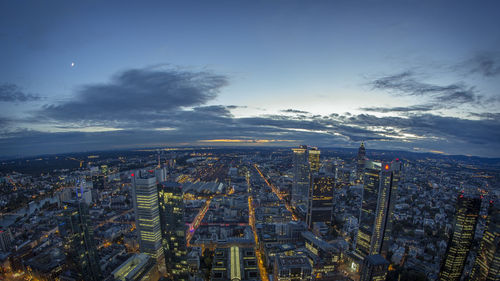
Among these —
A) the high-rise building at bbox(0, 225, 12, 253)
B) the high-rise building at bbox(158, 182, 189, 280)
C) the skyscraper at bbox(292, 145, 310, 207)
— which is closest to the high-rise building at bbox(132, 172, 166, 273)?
the high-rise building at bbox(158, 182, 189, 280)

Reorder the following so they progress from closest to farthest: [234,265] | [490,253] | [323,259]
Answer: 1. [490,253]
2. [234,265]
3. [323,259]

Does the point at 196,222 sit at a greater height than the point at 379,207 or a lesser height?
lesser

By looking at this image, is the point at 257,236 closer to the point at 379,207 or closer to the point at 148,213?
the point at 148,213

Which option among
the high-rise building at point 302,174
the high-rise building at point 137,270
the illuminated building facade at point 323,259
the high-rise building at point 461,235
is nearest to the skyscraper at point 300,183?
the high-rise building at point 302,174

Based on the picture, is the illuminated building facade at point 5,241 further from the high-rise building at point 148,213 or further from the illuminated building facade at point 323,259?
the illuminated building facade at point 323,259

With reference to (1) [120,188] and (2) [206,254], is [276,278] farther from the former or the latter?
(1) [120,188]

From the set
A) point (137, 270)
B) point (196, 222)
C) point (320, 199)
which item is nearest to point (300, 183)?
point (320, 199)
